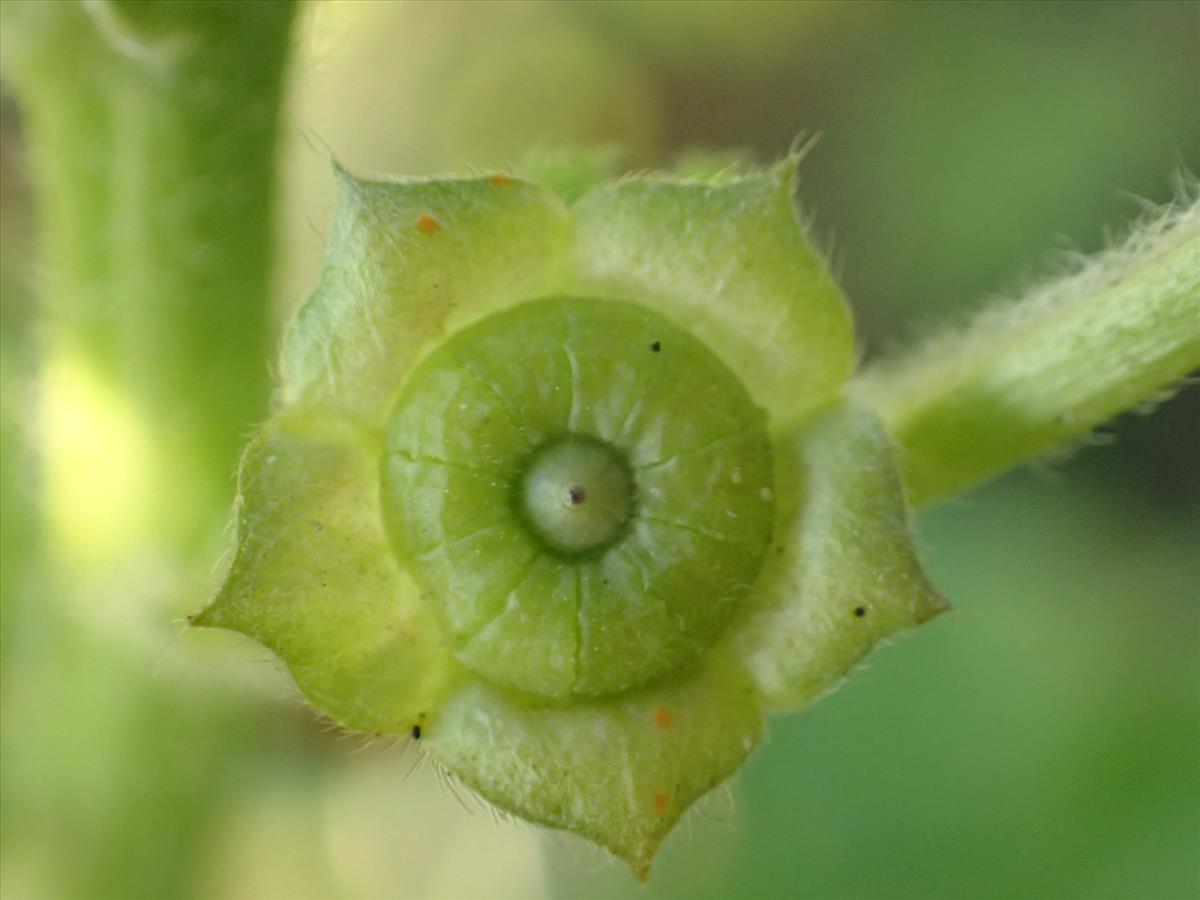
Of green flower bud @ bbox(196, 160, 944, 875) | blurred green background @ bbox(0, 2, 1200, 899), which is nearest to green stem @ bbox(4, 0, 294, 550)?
blurred green background @ bbox(0, 2, 1200, 899)

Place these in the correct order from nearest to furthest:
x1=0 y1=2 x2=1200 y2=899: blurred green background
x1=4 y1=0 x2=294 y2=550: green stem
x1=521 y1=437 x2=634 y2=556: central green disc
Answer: x1=521 y1=437 x2=634 y2=556: central green disc
x1=4 y1=0 x2=294 y2=550: green stem
x1=0 y1=2 x2=1200 y2=899: blurred green background

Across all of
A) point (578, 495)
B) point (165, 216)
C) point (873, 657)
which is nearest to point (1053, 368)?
point (578, 495)

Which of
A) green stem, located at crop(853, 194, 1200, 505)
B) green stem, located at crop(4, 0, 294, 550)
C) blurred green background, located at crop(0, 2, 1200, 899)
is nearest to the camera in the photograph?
green stem, located at crop(853, 194, 1200, 505)

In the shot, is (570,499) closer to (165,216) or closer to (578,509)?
(578,509)

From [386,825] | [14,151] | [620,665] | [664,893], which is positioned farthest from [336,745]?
[620,665]

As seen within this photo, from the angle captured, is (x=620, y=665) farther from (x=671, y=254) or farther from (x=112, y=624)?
(x=112, y=624)

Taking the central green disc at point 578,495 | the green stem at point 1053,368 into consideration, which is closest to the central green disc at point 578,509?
the central green disc at point 578,495

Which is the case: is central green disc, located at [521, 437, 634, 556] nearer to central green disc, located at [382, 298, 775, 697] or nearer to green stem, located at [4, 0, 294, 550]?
central green disc, located at [382, 298, 775, 697]
